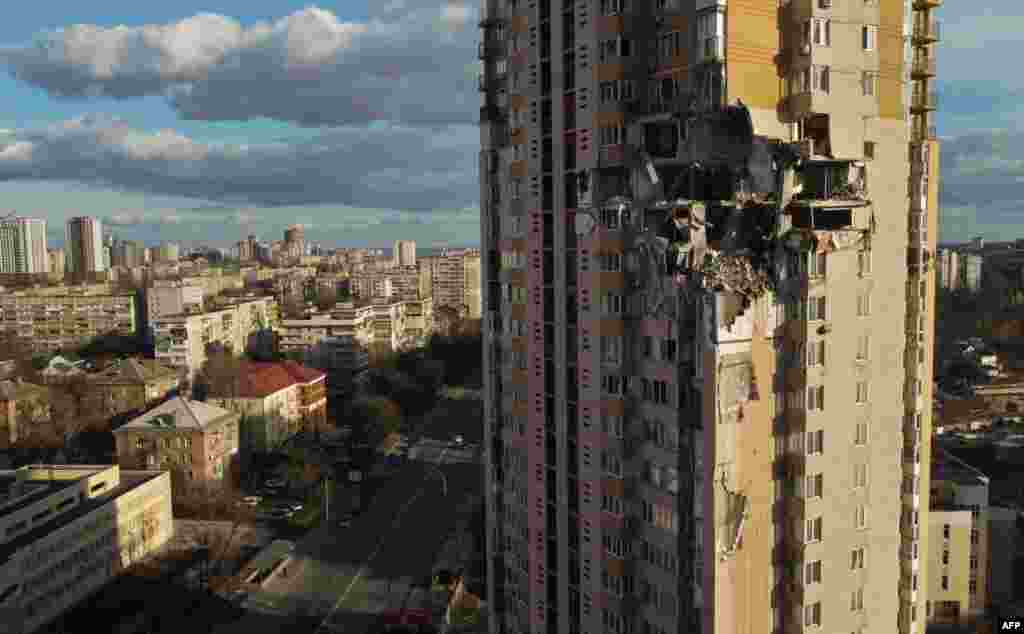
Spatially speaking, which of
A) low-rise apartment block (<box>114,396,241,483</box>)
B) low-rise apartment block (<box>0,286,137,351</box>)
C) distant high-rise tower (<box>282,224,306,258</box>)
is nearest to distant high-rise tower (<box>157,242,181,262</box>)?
distant high-rise tower (<box>282,224,306,258</box>)

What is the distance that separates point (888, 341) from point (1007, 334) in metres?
34.5

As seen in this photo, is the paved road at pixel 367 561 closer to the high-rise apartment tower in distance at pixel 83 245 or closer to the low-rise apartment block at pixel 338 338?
the low-rise apartment block at pixel 338 338

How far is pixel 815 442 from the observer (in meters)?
5.55

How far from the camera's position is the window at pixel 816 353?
5484 millimetres

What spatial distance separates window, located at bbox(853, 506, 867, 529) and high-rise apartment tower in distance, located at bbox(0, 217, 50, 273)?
69469 millimetres

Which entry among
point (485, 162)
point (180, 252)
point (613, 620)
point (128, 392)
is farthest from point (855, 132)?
point (180, 252)

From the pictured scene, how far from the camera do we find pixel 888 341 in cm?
593

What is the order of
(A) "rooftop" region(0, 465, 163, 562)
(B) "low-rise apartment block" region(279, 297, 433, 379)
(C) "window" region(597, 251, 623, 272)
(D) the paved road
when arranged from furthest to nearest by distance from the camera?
(B) "low-rise apartment block" region(279, 297, 433, 379) → (D) the paved road → (A) "rooftop" region(0, 465, 163, 562) → (C) "window" region(597, 251, 623, 272)

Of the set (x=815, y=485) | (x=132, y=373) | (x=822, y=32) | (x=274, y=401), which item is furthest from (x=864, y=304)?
(x=132, y=373)

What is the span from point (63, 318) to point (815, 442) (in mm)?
39036

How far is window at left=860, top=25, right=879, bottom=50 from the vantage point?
5.63 m

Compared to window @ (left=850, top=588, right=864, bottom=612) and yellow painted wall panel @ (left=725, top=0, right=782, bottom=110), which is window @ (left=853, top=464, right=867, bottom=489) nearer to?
window @ (left=850, top=588, right=864, bottom=612)

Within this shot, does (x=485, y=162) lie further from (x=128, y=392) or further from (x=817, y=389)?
(x=128, y=392)

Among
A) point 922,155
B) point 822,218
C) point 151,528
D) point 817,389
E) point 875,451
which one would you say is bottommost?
point 151,528
